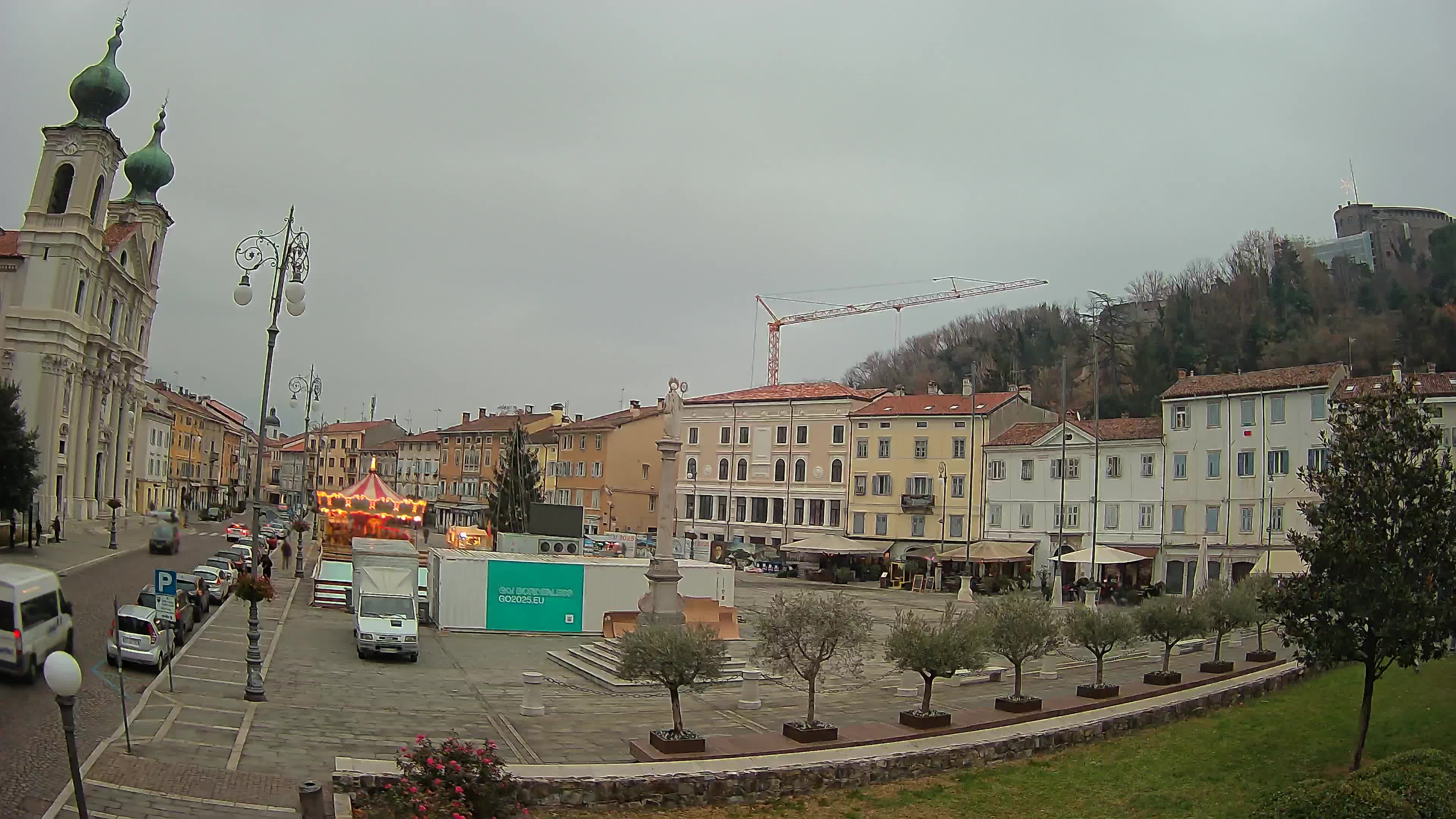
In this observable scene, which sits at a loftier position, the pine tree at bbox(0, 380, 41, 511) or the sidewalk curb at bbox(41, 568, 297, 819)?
the pine tree at bbox(0, 380, 41, 511)

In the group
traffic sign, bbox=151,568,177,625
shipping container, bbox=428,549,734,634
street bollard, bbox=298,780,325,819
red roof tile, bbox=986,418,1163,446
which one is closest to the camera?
street bollard, bbox=298,780,325,819

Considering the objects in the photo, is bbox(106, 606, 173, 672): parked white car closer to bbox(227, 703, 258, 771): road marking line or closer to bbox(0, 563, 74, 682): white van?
bbox(0, 563, 74, 682): white van

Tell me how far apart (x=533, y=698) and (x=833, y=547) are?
4129cm

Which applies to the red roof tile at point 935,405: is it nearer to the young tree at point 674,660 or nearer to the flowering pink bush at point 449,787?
the young tree at point 674,660

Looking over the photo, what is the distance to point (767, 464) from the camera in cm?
7088

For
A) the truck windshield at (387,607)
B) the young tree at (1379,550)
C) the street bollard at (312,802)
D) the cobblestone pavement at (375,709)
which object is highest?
the young tree at (1379,550)

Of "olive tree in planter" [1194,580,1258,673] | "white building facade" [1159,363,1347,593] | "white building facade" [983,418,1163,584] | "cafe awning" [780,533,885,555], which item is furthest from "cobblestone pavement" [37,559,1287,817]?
"cafe awning" [780,533,885,555]

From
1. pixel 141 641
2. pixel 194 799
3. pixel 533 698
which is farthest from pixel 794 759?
pixel 141 641

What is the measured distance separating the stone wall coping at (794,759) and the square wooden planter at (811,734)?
50 centimetres

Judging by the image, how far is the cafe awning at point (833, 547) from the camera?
6003cm

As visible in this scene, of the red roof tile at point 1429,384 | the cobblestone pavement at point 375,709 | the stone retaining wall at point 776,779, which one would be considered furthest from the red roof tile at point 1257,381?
the stone retaining wall at point 776,779

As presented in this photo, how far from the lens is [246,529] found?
61.9 meters

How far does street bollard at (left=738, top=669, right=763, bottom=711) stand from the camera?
21.6m

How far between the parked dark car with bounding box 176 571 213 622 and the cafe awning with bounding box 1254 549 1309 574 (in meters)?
39.3
